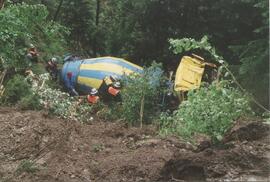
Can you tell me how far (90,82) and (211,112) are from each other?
7.32 meters

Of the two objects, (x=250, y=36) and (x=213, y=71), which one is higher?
(x=250, y=36)

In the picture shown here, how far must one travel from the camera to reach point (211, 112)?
723cm

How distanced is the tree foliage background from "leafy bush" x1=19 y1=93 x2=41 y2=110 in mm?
2580

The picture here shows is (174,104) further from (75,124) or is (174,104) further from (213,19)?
(213,19)

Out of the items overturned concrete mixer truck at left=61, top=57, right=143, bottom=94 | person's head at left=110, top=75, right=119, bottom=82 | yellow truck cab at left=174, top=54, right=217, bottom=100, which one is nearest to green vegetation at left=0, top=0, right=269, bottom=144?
yellow truck cab at left=174, top=54, right=217, bottom=100

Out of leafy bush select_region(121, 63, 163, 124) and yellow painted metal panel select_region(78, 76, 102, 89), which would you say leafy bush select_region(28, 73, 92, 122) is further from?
yellow painted metal panel select_region(78, 76, 102, 89)

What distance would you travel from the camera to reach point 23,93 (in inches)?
459

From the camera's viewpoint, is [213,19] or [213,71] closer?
[213,71]

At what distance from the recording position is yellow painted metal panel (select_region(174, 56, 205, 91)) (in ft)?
39.9

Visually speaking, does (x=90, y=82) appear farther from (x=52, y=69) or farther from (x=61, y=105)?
(x=61, y=105)

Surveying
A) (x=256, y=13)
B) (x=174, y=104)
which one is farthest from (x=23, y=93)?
(x=256, y=13)

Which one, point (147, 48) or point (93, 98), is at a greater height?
point (147, 48)

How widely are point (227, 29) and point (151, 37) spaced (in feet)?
8.79

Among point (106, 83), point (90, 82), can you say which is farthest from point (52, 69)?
point (106, 83)
